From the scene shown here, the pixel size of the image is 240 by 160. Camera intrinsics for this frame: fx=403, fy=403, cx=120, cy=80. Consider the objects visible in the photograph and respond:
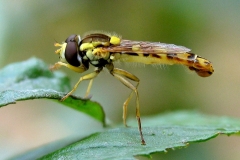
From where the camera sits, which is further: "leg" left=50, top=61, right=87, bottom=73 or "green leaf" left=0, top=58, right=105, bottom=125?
"leg" left=50, top=61, right=87, bottom=73

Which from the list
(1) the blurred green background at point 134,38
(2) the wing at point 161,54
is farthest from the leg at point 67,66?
(1) the blurred green background at point 134,38

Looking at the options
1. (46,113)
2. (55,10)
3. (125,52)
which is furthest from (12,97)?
(55,10)

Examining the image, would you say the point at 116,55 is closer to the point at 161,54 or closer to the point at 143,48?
the point at 143,48

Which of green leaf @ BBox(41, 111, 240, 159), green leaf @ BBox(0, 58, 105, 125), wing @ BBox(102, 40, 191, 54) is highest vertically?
wing @ BBox(102, 40, 191, 54)

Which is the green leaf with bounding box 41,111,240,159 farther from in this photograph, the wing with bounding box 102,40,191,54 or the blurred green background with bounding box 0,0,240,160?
the blurred green background with bounding box 0,0,240,160

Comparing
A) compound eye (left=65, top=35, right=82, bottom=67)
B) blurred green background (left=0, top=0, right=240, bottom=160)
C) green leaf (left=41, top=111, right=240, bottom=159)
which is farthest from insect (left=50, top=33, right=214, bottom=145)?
blurred green background (left=0, top=0, right=240, bottom=160)

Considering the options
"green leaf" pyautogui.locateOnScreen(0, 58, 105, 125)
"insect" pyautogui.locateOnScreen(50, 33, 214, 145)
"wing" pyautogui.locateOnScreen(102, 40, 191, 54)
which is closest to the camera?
"green leaf" pyautogui.locateOnScreen(0, 58, 105, 125)

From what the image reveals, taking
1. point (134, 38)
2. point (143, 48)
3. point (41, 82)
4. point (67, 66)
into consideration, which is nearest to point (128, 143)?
point (41, 82)
